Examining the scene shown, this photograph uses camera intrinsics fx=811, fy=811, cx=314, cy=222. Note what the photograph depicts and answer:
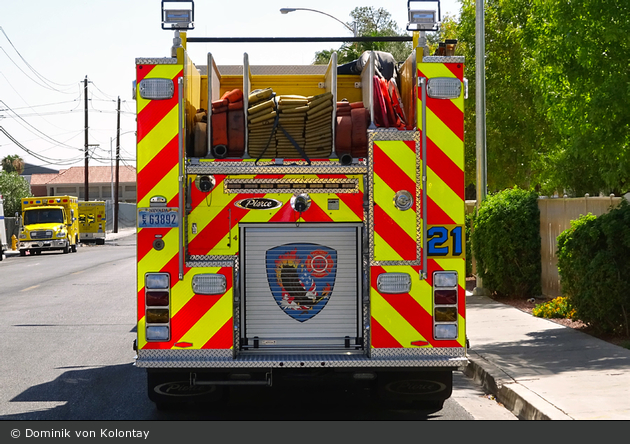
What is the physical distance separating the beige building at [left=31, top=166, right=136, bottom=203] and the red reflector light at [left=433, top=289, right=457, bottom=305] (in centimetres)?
9916

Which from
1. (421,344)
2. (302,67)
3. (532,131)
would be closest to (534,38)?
(302,67)

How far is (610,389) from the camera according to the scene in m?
7.35

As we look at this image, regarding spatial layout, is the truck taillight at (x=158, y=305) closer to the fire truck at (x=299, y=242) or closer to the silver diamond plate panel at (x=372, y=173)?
the fire truck at (x=299, y=242)

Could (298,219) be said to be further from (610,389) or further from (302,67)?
(610,389)

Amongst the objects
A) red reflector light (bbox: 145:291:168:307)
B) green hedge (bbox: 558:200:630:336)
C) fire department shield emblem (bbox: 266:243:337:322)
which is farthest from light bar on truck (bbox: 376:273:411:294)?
green hedge (bbox: 558:200:630:336)

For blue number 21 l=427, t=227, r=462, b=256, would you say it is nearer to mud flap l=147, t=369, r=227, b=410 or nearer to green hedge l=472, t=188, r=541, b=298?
mud flap l=147, t=369, r=227, b=410

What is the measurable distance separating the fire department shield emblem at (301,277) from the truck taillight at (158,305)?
33.6 inches

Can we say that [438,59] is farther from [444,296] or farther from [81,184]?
[81,184]

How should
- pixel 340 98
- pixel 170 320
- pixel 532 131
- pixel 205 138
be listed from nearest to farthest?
pixel 170 320 < pixel 205 138 < pixel 340 98 < pixel 532 131

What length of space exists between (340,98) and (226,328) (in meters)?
2.77

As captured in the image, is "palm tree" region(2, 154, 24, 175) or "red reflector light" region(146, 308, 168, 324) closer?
"red reflector light" region(146, 308, 168, 324)

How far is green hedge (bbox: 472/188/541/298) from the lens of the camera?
50.1 ft

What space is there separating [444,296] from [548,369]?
277 centimetres

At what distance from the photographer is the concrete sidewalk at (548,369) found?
22.3 feet
